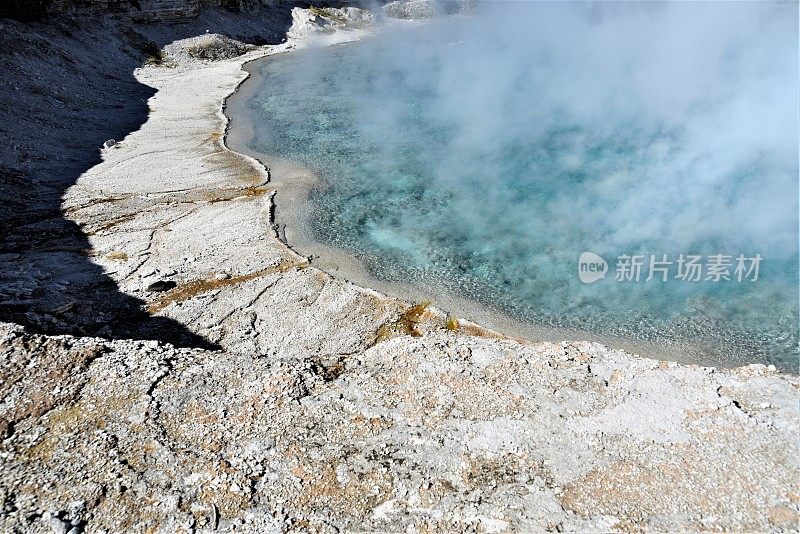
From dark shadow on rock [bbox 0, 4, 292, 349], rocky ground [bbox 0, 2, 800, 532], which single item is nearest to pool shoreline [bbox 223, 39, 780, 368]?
rocky ground [bbox 0, 2, 800, 532]

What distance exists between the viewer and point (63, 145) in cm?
1820

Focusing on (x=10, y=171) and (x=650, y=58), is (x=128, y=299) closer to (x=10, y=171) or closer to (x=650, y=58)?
(x=10, y=171)

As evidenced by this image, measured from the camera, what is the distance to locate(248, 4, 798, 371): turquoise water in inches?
461

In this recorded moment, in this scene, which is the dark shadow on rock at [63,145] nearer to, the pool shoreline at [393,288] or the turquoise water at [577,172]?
the pool shoreline at [393,288]

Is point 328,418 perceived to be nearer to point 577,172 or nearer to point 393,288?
point 393,288

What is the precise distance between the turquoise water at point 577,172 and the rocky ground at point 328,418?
7.81 feet

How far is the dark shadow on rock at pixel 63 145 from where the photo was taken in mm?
10273

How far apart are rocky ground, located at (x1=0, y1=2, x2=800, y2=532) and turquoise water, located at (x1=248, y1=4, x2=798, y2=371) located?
2.38 meters

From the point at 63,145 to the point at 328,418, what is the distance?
50.8 ft
